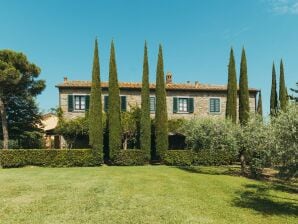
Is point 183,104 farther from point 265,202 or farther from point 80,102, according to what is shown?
point 265,202

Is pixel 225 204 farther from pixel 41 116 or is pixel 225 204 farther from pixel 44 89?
pixel 41 116

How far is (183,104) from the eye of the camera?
32.1 meters

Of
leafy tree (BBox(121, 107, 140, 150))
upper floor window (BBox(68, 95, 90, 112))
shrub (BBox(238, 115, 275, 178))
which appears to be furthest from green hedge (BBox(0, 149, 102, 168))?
shrub (BBox(238, 115, 275, 178))

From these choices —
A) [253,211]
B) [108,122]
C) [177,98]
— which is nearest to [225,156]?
[177,98]

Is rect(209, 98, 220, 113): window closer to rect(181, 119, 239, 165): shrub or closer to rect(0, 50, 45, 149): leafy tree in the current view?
rect(181, 119, 239, 165): shrub

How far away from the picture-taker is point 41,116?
118ft

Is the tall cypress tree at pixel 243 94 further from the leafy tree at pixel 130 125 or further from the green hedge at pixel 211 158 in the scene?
the leafy tree at pixel 130 125

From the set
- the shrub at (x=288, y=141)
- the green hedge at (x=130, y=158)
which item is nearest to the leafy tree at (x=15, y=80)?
the green hedge at (x=130, y=158)

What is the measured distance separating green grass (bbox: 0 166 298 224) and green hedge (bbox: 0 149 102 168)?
16.9 feet

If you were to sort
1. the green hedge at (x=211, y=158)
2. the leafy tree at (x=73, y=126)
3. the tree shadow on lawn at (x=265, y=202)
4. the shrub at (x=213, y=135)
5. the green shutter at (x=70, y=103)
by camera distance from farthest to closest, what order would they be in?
the green shutter at (x=70, y=103) → the leafy tree at (x=73, y=126) → the green hedge at (x=211, y=158) → the shrub at (x=213, y=135) → the tree shadow on lawn at (x=265, y=202)

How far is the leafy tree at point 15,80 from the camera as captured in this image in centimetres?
2909

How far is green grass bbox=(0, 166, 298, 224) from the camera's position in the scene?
10875mm

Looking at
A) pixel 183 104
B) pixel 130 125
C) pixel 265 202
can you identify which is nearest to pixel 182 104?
pixel 183 104

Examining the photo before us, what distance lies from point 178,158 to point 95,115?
282 inches
